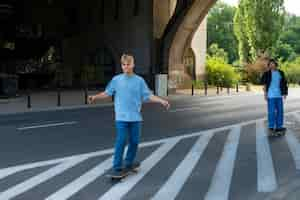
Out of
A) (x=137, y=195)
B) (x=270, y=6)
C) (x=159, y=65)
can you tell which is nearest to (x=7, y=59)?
(x=159, y=65)

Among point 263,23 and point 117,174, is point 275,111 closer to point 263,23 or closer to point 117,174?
point 117,174

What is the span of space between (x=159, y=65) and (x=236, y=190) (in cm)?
2603

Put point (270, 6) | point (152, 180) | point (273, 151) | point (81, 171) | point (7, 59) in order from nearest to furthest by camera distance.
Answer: point (152, 180), point (81, 171), point (273, 151), point (7, 59), point (270, 6)

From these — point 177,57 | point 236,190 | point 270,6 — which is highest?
point 270,6

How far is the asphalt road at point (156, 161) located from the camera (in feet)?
21.4

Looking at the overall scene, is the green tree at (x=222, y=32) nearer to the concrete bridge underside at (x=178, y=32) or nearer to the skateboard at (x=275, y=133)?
the concrete bridge underside at (x=178, y=32)

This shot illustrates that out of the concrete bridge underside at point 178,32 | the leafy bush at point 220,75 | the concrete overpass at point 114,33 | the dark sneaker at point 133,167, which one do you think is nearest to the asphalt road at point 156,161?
the dark sneaker at point 133,167

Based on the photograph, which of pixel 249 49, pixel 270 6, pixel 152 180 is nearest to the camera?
pixel 152 180

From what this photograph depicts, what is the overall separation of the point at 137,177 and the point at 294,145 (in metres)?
4.44

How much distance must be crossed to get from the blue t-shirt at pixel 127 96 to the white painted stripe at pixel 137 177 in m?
0.84

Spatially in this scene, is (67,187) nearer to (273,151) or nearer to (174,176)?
(174,176)

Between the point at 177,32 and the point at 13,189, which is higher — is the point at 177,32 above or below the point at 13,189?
above

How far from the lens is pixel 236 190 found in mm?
6562

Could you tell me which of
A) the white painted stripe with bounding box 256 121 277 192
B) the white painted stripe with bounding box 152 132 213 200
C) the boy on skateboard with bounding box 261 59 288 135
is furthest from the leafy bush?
the white painted stripe with bounding box 152 132 213 200
